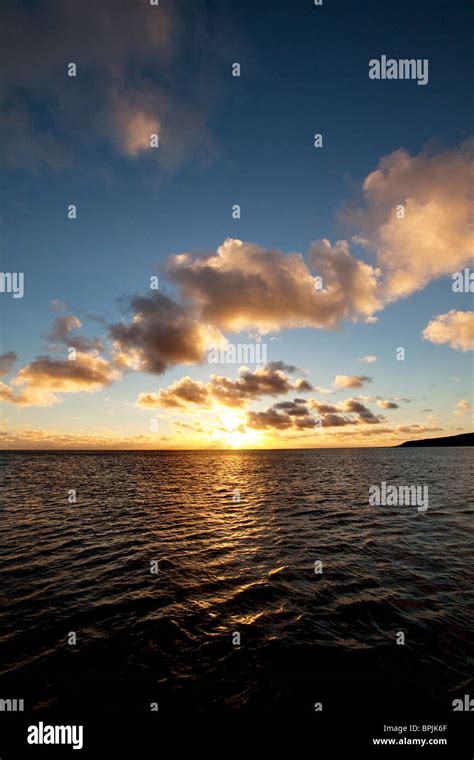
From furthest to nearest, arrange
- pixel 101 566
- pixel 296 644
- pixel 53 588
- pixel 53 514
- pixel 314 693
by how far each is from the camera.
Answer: pixel 53 514
pixel 101 566
pixel 53 588
pixel 296 644
pixel 314 693

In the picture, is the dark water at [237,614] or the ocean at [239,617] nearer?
the ocean at [239,617]

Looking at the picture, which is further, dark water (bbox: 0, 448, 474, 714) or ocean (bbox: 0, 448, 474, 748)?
dark water (bbox: 0, 448, 474, 714)

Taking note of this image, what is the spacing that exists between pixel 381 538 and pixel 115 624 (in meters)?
17.8

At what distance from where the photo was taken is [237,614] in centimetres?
1250

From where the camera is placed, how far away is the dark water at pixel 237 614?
9.00 meters

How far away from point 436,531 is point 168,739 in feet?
75.6

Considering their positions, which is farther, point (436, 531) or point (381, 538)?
point (436, 531)

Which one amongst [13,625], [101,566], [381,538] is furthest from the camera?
[381,538]

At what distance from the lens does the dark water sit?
29.5ft

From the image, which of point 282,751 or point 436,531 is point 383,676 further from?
point 436,531

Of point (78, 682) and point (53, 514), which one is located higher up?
point (78, 682)

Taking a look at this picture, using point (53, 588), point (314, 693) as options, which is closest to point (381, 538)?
point (314, 693)

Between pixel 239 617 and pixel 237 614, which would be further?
pixel 237 614

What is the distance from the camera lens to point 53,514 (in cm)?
2975
